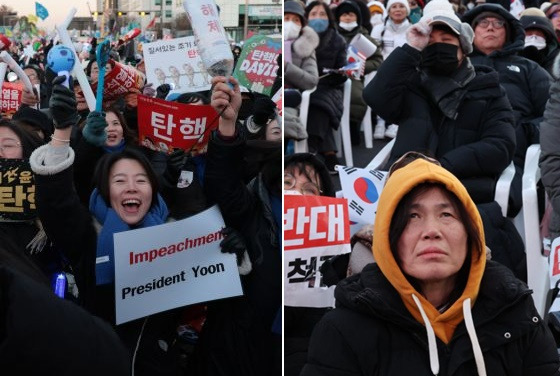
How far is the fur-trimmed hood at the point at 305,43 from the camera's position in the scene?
28.0 ft

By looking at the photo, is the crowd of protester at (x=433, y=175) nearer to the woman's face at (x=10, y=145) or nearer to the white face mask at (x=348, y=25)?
the white face mask at (x=348, y=25)

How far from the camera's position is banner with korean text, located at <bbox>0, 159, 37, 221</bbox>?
3674 millimetres

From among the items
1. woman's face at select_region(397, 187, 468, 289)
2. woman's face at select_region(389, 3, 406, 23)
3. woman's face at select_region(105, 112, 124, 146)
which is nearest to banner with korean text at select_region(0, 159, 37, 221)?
woman's face at select_region(105, 112, 124, 146)

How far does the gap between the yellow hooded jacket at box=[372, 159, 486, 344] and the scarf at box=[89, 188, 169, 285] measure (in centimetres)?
133

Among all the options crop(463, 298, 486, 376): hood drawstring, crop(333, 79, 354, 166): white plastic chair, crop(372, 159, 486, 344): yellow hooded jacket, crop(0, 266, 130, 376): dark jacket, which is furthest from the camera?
crop(333, 79, 354, 166): white plastic chair

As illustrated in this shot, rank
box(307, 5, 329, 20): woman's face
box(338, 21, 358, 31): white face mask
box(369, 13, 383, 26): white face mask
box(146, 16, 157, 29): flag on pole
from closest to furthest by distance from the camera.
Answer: box(307, 5, 329, 20): woman's face → box(338, 21, 358, 31): white face mask → box(146, 16, 157, 29): flag on pole → box(369, 13, 383, 26): white face mask

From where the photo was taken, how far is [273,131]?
457 centimetres

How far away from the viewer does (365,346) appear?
2.32 m

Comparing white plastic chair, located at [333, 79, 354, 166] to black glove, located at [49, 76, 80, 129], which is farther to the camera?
white plastic chair, located at [333, 79, 354, 166]

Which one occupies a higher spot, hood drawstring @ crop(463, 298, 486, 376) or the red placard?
hood drawstring @ crop(463, 298, 486, 376)

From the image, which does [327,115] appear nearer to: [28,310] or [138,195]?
[138,195]

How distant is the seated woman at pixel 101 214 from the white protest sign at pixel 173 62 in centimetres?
256

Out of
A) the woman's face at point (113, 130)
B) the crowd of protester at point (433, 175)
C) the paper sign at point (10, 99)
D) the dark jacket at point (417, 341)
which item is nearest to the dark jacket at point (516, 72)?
the crowd of protester at point (433, 175)

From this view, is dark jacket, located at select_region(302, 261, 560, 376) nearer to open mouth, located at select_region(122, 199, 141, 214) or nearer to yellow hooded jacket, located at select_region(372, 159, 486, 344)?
yellow hooded jacket, located at select_region(372, 159, 486, 344)
